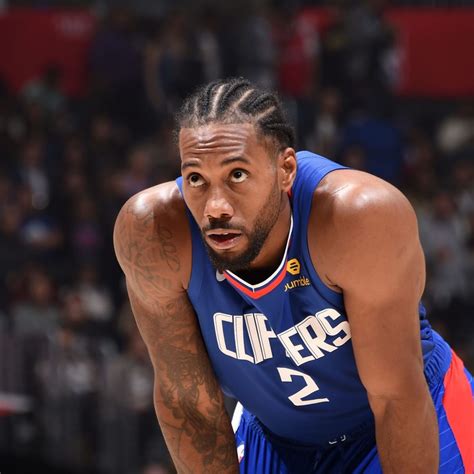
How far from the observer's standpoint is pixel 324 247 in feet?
9.21

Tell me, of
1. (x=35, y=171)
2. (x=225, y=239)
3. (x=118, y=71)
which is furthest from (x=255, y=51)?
(x=225, y=239)

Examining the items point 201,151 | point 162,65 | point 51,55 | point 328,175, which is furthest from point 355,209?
point 51,55

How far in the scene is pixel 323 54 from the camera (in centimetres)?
995

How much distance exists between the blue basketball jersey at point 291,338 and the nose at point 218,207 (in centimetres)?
27

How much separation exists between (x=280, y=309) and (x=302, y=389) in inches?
11.0

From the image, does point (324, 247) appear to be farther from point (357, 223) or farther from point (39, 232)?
point (39, 232)

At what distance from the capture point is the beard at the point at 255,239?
9.11 feet

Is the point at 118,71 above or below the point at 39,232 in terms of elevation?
above

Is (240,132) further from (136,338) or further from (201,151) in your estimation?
(136,338)

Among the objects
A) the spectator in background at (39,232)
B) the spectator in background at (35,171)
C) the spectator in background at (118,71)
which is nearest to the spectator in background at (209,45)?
the spectator in background at (118,71)

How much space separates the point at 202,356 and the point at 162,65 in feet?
22.0

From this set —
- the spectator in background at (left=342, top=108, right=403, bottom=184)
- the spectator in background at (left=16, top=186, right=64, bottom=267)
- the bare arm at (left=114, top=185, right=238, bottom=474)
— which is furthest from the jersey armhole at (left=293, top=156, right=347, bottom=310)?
the spectator in background at (left=342, top=108, right=403, bottom=184)

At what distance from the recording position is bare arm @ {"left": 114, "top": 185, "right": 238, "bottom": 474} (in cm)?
303

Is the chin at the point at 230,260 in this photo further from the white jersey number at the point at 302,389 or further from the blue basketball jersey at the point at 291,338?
the white jersey number at the point at 302,389
